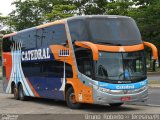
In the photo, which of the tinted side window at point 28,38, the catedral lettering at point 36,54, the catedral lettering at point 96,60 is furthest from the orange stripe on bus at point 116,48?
the tinted side window at point 28,38

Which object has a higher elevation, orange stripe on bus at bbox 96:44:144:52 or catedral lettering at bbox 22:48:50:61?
orange stripe on bus at bbox 96:44:144:52

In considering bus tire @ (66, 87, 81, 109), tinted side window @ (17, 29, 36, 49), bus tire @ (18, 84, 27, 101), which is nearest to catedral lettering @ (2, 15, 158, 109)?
bus tire @ (66, 87, 81, 109)

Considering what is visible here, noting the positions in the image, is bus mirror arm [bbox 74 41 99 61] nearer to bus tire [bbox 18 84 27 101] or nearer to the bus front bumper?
the bus front bumper

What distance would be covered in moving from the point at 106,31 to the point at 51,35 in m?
3.56

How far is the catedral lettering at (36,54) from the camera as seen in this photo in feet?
67.6

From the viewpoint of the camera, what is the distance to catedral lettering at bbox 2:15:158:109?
16.8 metres

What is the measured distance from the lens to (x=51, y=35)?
20172 mm

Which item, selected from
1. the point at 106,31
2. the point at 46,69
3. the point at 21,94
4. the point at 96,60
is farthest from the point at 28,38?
the point at 96,60

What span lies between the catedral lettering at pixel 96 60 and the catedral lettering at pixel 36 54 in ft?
0.16

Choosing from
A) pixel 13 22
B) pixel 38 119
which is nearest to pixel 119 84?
pixel 38 119

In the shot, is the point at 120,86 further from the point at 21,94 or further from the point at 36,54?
the point at 21,94

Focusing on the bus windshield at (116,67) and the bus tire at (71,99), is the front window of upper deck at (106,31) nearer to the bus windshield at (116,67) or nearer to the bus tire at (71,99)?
the bus windshield at (116,67)

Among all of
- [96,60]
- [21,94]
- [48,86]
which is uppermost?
[96,60]

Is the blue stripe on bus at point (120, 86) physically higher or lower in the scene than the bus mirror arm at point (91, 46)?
lower
